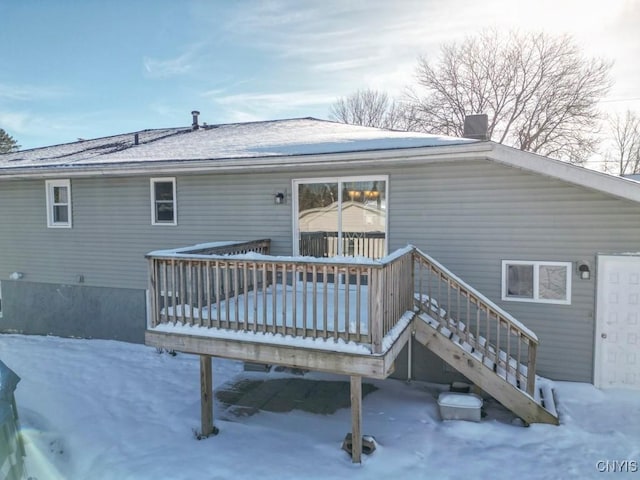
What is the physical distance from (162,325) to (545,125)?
22850mm

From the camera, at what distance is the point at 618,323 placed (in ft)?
20.4

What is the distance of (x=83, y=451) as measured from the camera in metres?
4.97

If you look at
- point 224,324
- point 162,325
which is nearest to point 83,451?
point 162,325

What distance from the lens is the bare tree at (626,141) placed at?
27.4m

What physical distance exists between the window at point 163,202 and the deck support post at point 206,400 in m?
4.18

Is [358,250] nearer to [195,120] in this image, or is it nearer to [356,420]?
[356,420]

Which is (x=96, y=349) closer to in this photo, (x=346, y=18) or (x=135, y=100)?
(x=346, y=18)

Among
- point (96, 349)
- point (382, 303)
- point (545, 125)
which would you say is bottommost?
point (96, 349)

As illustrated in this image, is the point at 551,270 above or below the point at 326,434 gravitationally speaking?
above

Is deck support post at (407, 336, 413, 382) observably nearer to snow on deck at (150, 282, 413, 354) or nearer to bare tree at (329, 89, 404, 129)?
snow on deck at (150, 282, 413, 354)

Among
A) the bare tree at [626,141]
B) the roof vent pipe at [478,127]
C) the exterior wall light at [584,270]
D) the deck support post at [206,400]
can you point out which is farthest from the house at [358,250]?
the bare tree at [626,141]

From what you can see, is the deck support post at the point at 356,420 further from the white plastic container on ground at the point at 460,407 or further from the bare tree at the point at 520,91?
the bare tree at the point at 520,91

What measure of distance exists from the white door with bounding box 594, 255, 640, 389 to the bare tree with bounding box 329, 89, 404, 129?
2330 centimetres

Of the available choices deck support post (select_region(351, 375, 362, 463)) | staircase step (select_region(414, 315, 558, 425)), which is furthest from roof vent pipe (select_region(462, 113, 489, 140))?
deck support post (select_region(351, 375, 362, 463))
